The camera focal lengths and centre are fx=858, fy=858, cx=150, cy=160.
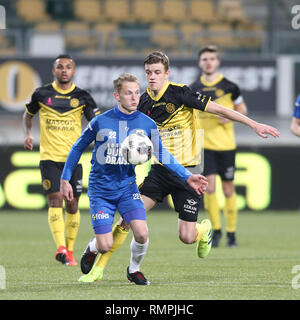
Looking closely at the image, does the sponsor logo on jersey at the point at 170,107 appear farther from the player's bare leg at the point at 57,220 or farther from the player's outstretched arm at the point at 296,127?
the player's outstretched arm at the point at 296,127

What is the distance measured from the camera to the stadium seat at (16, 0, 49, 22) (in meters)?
A: 19.5

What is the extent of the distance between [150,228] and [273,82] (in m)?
5.69

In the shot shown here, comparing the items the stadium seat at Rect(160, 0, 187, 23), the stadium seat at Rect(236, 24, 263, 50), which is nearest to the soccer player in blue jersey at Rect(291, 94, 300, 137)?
the stadium seat at Rect(236, 24, 263, 50)

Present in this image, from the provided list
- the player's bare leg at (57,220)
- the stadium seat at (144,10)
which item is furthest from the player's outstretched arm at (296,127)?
the stadium seat at (144,10)

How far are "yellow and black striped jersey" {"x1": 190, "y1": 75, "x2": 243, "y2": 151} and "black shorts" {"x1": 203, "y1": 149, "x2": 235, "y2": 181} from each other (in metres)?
0.07

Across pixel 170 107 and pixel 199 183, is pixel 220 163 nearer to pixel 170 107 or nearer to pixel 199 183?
pixel 170 107

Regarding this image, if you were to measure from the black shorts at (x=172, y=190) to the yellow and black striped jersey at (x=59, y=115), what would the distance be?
1677 millimetres

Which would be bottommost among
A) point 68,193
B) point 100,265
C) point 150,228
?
point 150,228

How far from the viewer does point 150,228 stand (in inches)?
509

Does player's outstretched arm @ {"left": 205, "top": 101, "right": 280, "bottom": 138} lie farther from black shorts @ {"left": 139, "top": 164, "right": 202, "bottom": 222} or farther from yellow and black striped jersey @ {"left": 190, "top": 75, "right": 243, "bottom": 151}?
yellow and black striped jersey @ {"left": 190, "top": 75, "right": 243, "bottom": 151}

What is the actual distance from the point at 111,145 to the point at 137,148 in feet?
1.00

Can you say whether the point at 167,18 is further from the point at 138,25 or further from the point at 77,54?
the point at 77,54

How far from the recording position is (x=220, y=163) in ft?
35.9
